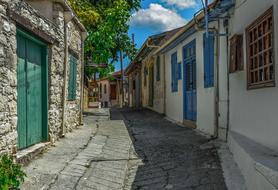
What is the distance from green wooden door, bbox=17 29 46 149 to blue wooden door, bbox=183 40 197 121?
15.2 feet

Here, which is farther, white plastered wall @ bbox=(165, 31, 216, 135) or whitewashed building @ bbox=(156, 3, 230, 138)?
white plastered wall @ bbox=(165, 31, 216, 135)

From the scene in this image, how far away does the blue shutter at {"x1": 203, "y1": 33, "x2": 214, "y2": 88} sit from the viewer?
8.37 m

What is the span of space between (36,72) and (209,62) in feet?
13.3

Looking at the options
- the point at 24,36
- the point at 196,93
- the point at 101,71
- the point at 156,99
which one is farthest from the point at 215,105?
the point at 101,71

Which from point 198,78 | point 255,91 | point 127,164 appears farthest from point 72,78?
point 255,91

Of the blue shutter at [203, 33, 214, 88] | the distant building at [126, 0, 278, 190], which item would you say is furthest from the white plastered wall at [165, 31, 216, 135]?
the blue shutter at [203, 33, 214, 88]

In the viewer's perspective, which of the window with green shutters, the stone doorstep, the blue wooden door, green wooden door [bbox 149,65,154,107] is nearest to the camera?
the stone doorstep

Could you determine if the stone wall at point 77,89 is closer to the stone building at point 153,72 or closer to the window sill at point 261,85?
the stone building at point 153,72

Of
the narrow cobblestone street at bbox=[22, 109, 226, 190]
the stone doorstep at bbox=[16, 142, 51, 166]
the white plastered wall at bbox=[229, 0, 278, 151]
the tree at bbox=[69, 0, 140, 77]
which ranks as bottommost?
the narrow cobblestone street at bbox=[22, 109, 226, 190]

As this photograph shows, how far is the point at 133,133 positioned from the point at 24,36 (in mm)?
4773

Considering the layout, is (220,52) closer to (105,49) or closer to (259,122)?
(259,122)

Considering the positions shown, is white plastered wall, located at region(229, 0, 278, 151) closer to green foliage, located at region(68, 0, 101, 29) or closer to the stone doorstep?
the stone doorstep

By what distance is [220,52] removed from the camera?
777 centimetres

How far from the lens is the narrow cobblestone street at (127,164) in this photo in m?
4.98
